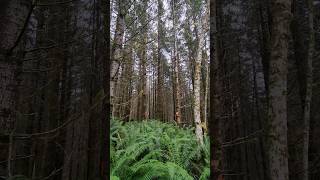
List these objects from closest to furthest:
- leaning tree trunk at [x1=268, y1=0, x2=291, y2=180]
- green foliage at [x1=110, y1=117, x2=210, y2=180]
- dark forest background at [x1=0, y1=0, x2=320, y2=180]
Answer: leaning tree trunk at [x1=268, y1=0, x2=291, y2=180] < dark forest background at [x1=0, y1=0, x2=320, y2=180] < green foliage at [x1=110, y1=117, x2=210, y2=180]

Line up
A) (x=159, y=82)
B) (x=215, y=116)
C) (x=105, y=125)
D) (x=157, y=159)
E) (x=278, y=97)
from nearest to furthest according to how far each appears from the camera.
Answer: (x=278, y=97) → (x=215, y=116) → (x=105, y=125) → (x=157, y=159) → (x=159, y=82)

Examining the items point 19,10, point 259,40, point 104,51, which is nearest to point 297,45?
point 259,40

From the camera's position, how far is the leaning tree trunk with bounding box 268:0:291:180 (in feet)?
7.29

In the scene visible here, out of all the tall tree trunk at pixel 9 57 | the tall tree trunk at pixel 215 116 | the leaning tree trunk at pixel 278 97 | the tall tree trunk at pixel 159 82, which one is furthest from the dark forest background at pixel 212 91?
the tall tree trunk at pixel 159 82

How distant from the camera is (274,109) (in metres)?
2.28

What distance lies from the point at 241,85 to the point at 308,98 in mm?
766

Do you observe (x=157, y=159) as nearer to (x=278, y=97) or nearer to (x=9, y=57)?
(x=278, y=97)

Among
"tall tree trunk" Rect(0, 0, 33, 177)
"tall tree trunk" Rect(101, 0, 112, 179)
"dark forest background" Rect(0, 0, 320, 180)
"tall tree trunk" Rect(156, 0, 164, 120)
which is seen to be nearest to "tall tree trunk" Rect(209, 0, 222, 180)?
"dark forest background" Rect(0, 0, 320, 180)

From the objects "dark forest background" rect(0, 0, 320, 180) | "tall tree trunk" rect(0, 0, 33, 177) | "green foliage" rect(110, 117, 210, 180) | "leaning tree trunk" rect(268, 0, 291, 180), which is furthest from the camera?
"green foliage" rect(110, 117, 210, 180)

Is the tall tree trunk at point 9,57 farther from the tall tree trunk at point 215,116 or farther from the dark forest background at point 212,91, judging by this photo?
the tall tree trunk at point 215,116

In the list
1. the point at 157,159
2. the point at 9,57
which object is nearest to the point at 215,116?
the point at 9,57

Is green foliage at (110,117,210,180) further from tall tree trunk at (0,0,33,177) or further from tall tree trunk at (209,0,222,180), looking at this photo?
tall tree trunk at (0,0,33,177)

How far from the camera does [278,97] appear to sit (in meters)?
2.26

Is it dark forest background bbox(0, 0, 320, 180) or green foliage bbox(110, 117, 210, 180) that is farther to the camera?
green foliage bbox(110, 117, 210, 180)
